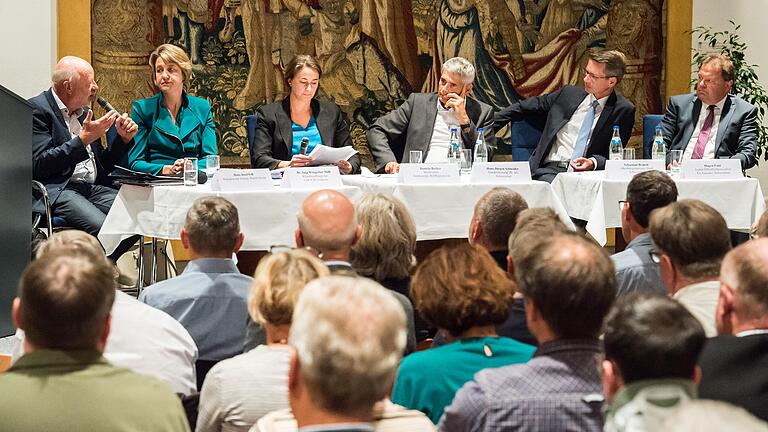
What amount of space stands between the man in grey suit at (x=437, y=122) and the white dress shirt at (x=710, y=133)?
1412 millimetres

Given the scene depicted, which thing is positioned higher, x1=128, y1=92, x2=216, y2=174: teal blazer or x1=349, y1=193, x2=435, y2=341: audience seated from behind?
x1=128, y1=92, x2=216, y2=174: teal blazer

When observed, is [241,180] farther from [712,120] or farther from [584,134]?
[712,120]

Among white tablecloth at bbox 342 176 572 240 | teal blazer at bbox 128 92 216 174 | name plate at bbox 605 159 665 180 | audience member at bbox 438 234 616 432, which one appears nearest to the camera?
audience member at bbox 438 234 616 432

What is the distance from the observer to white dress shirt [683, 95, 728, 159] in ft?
24.1

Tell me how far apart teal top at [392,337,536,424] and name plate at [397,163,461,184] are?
337cm

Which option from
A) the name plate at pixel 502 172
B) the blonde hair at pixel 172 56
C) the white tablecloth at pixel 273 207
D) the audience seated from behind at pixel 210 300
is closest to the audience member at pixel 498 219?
the audience seated from behind at pixel 210 300

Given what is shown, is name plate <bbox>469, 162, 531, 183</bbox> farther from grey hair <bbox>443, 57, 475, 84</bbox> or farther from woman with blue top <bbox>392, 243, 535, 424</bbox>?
woman with blue top <bbox>392, 243, 535, 424</bbox>

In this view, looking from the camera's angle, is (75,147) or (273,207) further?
(75,147)

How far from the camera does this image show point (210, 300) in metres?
3.53

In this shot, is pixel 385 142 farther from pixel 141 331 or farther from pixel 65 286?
pixel 65 286

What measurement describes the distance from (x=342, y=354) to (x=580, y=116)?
627cm

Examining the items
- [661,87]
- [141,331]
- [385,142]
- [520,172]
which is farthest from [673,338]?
Result: [661,87]

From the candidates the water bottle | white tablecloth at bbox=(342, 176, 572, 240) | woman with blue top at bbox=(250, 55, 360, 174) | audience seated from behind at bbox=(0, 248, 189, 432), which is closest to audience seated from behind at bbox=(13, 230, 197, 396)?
audience seated from behind at bbox=(0, 248, 189, 432)

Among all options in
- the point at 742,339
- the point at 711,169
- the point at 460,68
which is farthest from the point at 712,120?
the point at 742,339
